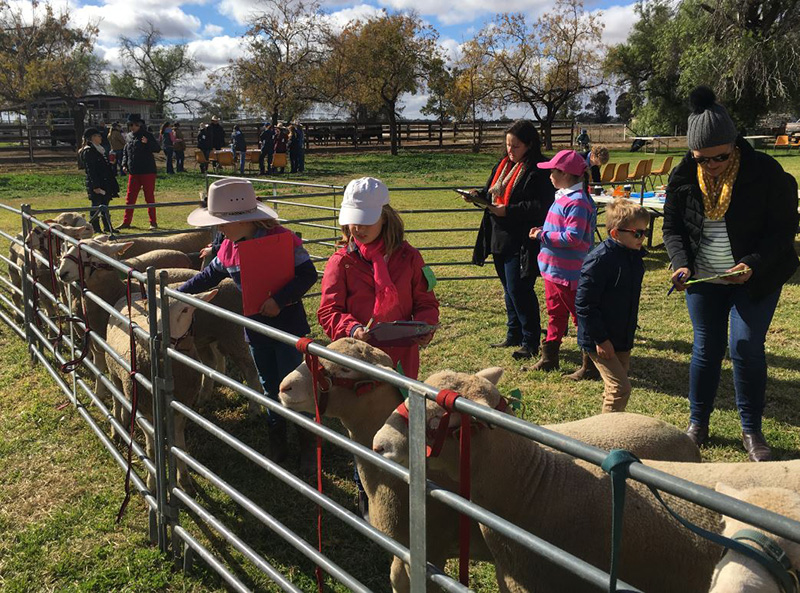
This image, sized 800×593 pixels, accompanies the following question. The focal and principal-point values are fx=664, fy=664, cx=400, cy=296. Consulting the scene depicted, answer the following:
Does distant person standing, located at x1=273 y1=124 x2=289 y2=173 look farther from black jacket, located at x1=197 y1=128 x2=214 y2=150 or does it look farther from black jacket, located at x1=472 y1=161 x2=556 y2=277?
black jacket, located at x1=472 y1=161 x2=556 y2=277

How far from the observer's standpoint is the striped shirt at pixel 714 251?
4.04 metres

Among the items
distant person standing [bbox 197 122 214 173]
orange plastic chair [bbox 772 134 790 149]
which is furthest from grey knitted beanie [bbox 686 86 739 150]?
orange plastic chair [bbox 772 134 790 149]

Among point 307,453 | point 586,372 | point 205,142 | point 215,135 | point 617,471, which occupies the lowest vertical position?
point 307,453

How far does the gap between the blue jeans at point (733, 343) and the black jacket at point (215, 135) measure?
74.7 ft

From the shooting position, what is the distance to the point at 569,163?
17.8ft

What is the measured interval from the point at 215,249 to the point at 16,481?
2.46m

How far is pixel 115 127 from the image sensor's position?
2134 centimetres

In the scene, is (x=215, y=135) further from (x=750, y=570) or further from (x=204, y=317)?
(x=750, y=570)

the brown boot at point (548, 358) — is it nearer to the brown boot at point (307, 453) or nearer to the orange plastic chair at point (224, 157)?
the brown boot at point (307, 453)

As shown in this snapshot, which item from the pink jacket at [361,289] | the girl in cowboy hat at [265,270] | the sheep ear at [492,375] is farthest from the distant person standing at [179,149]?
the sheep ear at [492,375]

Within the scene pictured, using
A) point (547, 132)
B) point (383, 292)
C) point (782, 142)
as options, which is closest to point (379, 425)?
point (383, 292)

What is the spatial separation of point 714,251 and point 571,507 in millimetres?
2440

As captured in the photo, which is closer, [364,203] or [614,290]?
[364,203]

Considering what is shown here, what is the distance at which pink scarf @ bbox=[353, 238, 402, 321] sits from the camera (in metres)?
3.42
